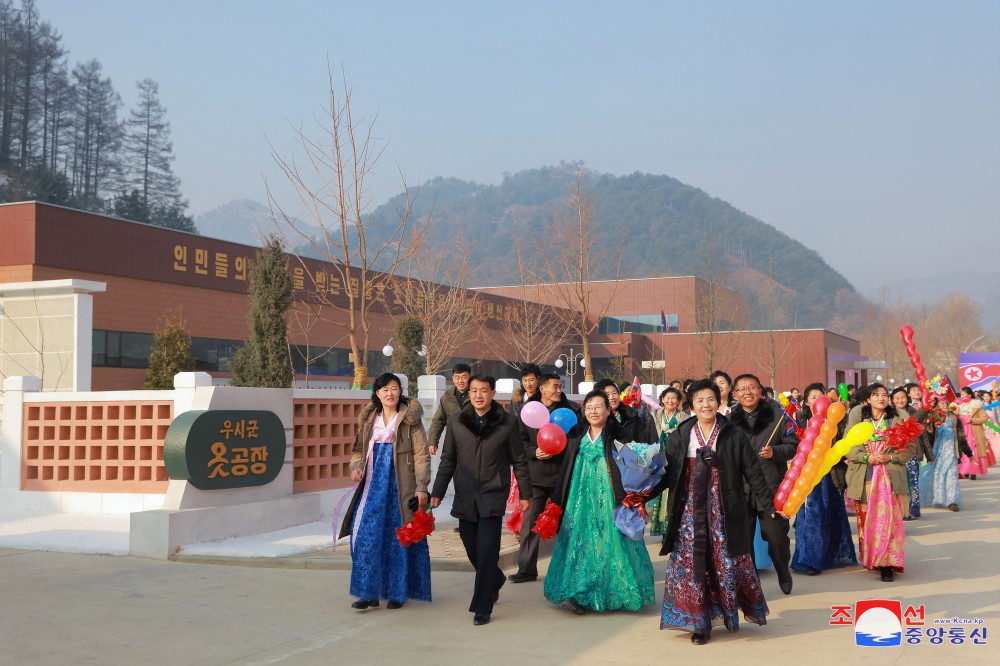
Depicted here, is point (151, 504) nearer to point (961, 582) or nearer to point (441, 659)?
point (441, 659)

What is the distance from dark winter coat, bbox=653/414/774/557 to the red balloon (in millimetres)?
947

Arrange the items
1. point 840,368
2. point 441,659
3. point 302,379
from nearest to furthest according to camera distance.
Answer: point 441,659 → point 302,379 → point 840,368

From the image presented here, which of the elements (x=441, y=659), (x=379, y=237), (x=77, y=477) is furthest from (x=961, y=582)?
(x=379, y=237)

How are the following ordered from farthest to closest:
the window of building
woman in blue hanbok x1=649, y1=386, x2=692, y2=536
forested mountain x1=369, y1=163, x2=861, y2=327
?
forested mountain x1=369, y1=163, x2=861, y2=327 → the window of building → woman in blue hanbok x1=649, y1=386, x2=692, y2=536

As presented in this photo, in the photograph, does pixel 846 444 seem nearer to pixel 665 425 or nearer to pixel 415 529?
pixel 415 529

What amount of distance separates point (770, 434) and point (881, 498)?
148cm

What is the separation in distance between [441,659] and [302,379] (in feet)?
78.5

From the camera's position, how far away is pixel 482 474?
6.62 meters

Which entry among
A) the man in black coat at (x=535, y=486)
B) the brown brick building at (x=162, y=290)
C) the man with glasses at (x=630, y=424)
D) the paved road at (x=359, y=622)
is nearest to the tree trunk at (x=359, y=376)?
the brown brick building at (x=162, y=290)

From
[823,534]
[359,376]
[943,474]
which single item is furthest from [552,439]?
[943,474]

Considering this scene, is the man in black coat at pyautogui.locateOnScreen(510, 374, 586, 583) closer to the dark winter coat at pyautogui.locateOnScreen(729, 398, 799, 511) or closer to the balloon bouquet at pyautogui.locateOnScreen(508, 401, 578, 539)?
the balloon bouquet at pyautogui.locateOnScreen(508, 401, 578, 539)

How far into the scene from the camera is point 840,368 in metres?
51.9

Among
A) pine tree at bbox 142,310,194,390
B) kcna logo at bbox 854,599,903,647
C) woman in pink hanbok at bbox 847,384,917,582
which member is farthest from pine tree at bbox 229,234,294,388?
kcna logo at bbox 854,599,903,647

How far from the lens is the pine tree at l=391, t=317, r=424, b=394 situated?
21.1 meters
